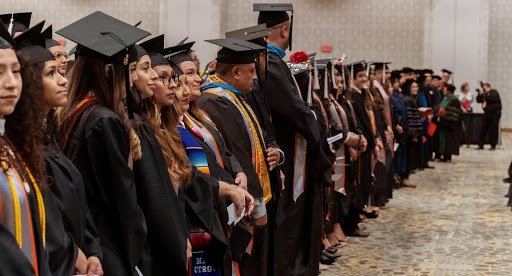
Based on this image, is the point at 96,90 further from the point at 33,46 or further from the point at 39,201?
the point at 39,201

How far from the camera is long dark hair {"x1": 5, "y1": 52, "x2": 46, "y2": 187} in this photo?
2.49 m

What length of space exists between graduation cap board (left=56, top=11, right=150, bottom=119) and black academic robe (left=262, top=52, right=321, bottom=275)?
2134 mm

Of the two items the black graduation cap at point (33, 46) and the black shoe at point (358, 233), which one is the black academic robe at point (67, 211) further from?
the black shoe at point (358, 233)

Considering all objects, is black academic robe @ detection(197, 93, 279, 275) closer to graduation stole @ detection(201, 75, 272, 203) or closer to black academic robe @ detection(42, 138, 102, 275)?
graduation stole @ detection(201, 75, 272, 203)

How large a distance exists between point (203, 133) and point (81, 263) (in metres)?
1.48

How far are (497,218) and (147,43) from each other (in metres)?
6.92

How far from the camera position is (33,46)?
9.43ft

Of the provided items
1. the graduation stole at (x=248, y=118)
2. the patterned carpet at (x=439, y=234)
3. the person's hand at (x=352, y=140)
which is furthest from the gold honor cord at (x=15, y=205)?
the person's hand at (x=352, y=140)

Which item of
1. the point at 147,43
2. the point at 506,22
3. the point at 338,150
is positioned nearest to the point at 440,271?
the point at 338,150

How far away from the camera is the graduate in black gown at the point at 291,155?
545 centimetres

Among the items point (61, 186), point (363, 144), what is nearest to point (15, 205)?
point (61, 186)

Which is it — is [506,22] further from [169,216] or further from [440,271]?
[169,216]

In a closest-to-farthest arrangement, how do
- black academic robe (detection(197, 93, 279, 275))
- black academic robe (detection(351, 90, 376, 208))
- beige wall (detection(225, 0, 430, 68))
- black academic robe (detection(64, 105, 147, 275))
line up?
black academic robe (detection(64, 105, 147, 275)) → black academic robe (detection(197, 93, 279, 275)) → black academic robe (detection(351, 90, 376, 208)) → beige wall (detection(225, 0, 430, 68))

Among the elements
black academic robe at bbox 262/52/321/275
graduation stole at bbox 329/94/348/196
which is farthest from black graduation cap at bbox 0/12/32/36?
graduation stole at bbox 329/94/348/196
